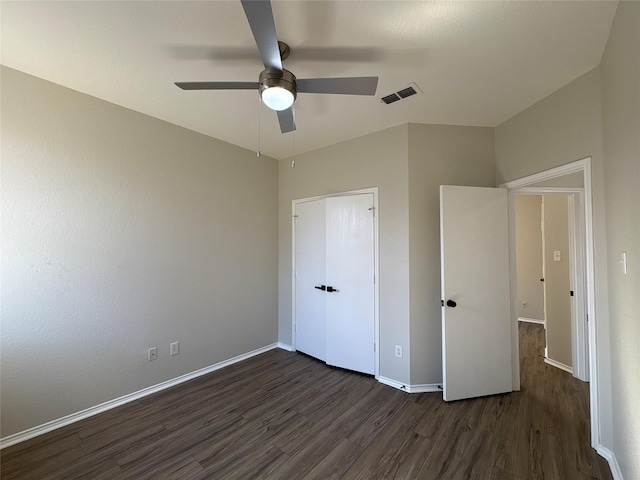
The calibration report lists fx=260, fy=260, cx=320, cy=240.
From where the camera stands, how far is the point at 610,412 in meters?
1.72

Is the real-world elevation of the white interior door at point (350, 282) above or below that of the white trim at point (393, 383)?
above

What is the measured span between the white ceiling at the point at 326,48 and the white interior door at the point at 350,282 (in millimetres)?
1092

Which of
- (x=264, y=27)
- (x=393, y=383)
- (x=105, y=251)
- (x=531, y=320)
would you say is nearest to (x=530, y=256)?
(x=531, y=320)

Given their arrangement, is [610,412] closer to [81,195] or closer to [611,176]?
[611,176]

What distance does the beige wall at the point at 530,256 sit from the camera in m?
4.77

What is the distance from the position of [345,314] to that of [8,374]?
2.76 m

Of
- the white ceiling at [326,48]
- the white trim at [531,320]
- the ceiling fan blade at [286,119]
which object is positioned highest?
the white ceiling at [326,48]

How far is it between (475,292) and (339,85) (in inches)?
84.6

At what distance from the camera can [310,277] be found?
133 inches

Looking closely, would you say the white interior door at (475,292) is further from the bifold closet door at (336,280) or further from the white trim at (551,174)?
the bifold closet door at (336,280)

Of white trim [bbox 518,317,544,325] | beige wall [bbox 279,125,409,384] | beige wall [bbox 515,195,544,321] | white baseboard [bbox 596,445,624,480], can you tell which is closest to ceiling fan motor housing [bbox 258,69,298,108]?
beige wall [bbox 279,125,409,384]

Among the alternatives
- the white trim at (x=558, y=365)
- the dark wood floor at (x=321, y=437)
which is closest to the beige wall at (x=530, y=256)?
the white trim at (x=558, y=365)

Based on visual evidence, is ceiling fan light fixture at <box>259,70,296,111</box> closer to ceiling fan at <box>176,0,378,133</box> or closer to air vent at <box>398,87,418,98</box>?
ceiling fan at <box>176,0,378,133</box>

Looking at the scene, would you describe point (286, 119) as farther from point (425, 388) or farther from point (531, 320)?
point (531, 320)
